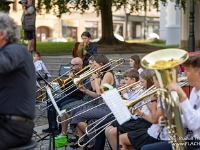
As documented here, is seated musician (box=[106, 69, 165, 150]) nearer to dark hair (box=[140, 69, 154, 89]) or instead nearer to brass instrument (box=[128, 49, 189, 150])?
dark hair (box=[140, 69, 154, 89])

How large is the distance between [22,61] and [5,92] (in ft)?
0.88

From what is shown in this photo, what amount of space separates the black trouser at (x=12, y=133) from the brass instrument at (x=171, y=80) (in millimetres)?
1084

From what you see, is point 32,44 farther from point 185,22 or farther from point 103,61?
point 185,22

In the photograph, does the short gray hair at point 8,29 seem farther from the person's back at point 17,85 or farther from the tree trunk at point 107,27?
the tree trunk at point 107,27

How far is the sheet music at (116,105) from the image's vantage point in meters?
4.08

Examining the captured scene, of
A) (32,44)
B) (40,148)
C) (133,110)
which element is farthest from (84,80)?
(32,44)

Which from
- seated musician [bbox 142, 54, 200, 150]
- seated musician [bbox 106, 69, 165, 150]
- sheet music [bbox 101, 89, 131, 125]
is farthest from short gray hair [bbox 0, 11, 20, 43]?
seated musician [bbox 106, 69, 165, 150]

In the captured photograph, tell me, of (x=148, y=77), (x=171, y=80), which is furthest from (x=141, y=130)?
(x=171, y=80)

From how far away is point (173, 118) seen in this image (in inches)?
153

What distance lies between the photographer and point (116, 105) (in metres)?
4.11

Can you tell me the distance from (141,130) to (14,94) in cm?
212

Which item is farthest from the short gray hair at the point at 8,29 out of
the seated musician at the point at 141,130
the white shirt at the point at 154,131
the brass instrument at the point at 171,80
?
the white shirt at the point at 154,131

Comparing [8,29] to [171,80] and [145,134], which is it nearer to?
[171,80]

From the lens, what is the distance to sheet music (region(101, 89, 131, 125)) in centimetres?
408
